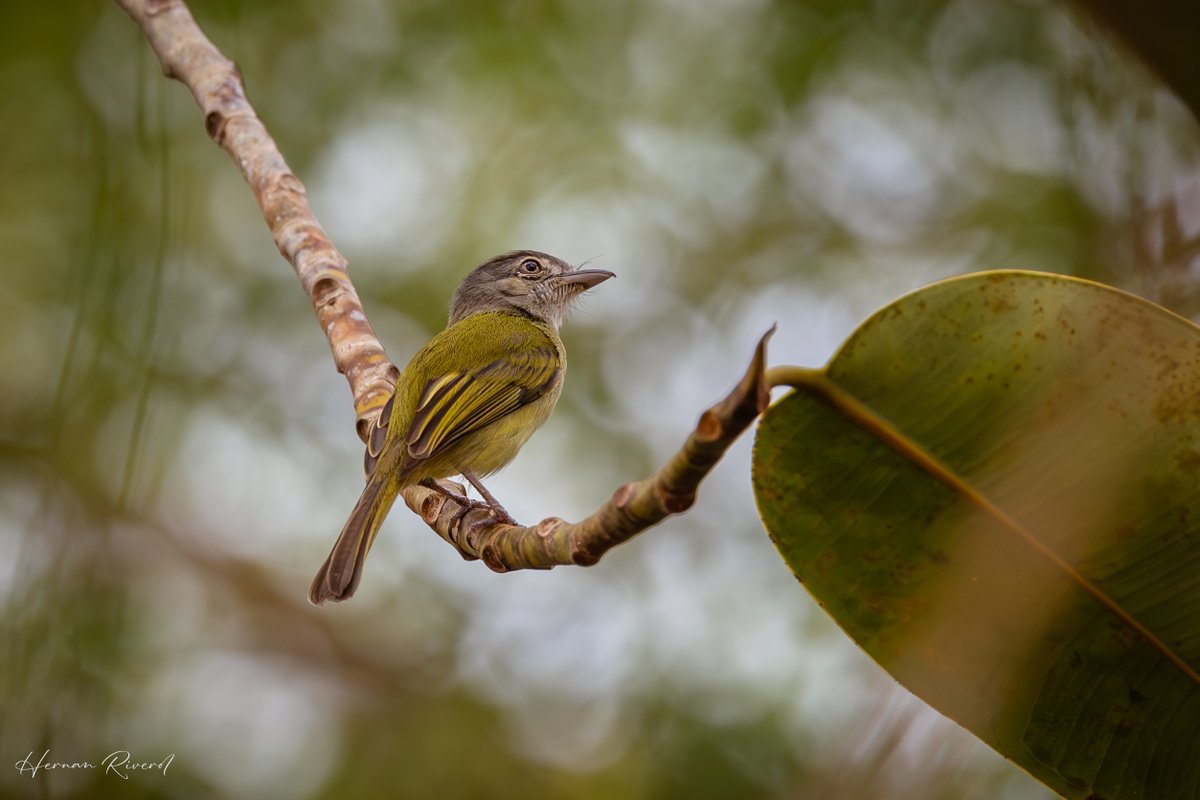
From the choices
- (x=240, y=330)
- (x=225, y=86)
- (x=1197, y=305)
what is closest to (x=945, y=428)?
(x=1197, y=305)

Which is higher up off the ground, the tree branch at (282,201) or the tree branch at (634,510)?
the tree branch at (282,201)

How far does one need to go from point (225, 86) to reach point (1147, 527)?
324cm

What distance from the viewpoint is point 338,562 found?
339cm

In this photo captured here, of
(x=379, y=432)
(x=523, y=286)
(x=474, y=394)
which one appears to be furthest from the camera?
(x=523, y=286)

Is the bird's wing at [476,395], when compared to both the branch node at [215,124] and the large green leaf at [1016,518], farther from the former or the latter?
the large green leaf at [1016,518]

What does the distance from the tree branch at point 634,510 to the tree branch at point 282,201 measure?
0.93 m

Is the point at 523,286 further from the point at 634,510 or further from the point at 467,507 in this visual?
the point at 634,510

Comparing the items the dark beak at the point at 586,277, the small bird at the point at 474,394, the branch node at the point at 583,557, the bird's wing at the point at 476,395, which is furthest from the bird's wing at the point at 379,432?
the dark beak at the point at 586,277

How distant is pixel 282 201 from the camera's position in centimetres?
368

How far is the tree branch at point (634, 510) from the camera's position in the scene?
63.5 inches

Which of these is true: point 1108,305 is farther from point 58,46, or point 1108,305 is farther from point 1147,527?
point 58,46

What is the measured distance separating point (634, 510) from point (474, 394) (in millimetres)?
2533

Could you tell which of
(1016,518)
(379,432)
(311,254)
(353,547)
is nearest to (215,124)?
(311,254)

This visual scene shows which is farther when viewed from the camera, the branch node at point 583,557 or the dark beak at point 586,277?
the dark beak at point 586,277
